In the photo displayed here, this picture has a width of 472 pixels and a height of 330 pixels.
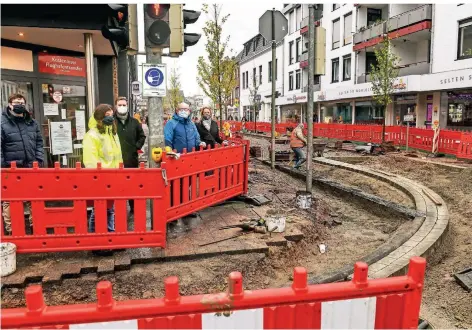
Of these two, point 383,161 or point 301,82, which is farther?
point 301,82

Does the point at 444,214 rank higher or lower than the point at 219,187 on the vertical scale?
lower

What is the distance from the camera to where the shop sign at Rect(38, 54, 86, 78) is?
9.40m

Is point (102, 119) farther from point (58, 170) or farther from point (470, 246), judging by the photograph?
point (470, 246)

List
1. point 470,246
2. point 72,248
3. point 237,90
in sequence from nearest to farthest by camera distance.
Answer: point 72,248, point 470,246, point 237,90

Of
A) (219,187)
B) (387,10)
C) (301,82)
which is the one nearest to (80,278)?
(219,187)

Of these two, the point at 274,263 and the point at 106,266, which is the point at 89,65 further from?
the point at 274,263

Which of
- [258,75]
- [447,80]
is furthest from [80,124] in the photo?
[258,75]

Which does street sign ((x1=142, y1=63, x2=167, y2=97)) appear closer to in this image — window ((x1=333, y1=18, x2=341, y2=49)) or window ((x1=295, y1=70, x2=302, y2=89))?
window ((x1=333, y1=18, x2=341, y2=49))

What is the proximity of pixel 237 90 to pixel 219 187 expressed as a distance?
2313 inches

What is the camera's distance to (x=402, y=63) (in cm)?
2728

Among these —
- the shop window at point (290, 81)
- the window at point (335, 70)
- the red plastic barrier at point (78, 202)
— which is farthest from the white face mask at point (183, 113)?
the shop window at point (290, 81)

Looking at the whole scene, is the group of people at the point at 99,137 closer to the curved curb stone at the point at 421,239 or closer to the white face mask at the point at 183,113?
the white face mask at the point at 183,113

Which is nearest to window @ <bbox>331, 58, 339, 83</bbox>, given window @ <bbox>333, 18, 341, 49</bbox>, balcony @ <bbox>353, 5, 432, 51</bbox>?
window @ <bbox>333, 18, 341, 49</bbox>

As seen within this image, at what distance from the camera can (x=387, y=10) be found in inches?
1165
